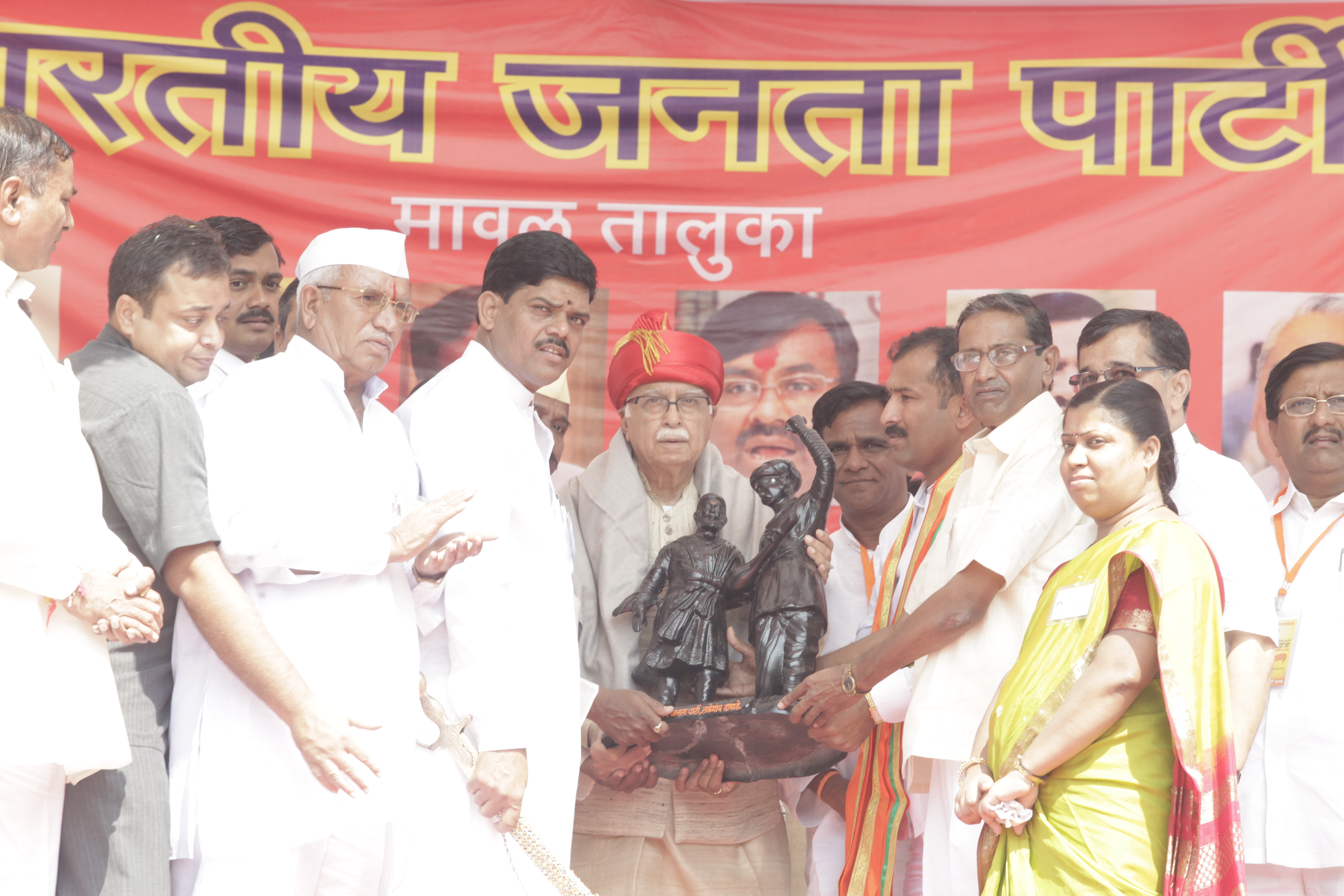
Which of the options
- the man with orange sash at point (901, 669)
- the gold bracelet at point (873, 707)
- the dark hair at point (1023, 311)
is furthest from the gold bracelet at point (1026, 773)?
the dark hair at point (1023, 311)

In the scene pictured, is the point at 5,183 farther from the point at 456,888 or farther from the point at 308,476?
the point at 456,888

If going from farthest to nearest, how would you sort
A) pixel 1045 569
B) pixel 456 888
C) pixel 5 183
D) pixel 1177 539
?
pixel 1045 569
pixel 456 888
pixel 1177 539
pixel 5 183

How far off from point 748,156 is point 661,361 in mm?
1317

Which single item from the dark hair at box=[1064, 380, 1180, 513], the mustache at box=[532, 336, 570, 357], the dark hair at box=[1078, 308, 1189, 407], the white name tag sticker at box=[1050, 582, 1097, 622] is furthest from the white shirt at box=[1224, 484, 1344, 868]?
the mustache at box=[532, 336, 570, 357]

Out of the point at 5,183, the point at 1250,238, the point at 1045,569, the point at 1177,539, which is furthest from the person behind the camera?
the point at 1250,238

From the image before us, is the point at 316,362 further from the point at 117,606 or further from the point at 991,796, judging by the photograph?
the point at 991,796

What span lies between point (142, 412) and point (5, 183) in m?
0.53

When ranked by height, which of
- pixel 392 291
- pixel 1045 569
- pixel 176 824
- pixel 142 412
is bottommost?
pixel 176 824

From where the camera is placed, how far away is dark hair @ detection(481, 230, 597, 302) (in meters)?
3.86

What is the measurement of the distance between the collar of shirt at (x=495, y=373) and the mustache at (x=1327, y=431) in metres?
2.49

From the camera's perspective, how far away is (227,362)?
4270 mm

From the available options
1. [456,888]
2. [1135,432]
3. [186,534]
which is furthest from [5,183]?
[1135,432]

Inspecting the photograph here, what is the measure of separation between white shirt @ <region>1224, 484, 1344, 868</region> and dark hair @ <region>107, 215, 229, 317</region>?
3.14 meters

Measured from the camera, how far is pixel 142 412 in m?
2.80
